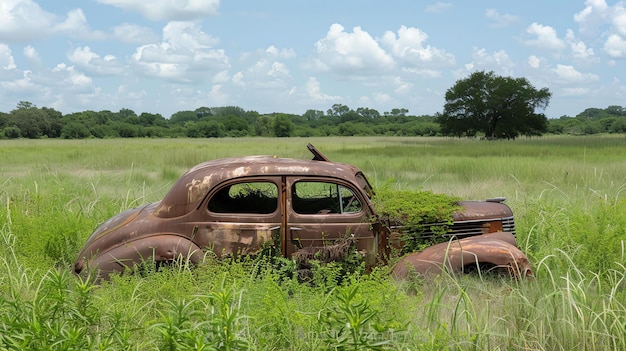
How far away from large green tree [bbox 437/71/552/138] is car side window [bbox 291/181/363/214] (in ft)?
178

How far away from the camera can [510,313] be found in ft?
14.5

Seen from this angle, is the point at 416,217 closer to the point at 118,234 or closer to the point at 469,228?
the point at 469,228

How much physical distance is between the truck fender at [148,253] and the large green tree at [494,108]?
55571 mm

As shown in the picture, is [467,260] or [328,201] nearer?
[467,260]

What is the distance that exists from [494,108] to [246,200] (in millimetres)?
56967

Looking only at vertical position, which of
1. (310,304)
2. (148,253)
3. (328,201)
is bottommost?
(310,304)

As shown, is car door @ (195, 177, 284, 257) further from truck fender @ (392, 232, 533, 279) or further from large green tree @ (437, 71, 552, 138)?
large green tree @ (437, 71, 552, 138)

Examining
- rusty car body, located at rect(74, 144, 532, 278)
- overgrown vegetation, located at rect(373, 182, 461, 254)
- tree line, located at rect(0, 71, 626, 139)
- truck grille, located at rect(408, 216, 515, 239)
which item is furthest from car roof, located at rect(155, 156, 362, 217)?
tree line, located at rect(0, 71, 626, 139)

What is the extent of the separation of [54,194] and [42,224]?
3354 mm

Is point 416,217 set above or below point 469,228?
above

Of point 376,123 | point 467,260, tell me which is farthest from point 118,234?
point 376,123

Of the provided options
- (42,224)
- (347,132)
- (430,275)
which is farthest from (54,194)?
(347,132)

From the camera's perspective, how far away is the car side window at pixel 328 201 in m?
5.82

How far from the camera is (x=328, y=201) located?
629 cm
